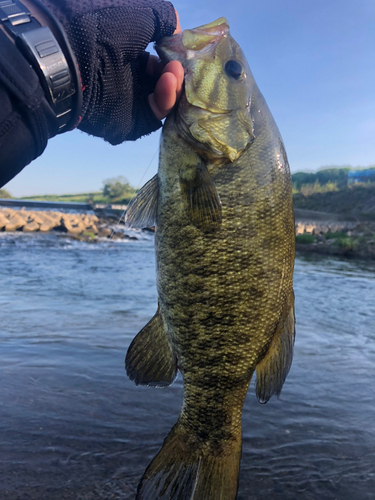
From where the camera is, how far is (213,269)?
2.01 m

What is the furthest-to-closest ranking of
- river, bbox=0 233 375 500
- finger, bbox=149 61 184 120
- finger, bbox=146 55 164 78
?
1. river, bbox=0 233 375 500
2. finger, bbox=146 55 164 78
3. finger, bbox=149 61 184 120

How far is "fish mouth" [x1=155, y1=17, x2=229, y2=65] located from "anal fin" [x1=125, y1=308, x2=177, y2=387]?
1577 millimetres

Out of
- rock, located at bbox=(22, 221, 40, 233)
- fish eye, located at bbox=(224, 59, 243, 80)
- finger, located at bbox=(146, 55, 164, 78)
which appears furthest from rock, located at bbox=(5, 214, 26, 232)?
fish eye, located at bbox=(224, 59, 243, 80)

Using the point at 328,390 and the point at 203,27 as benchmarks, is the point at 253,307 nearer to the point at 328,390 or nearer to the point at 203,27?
the point at 203,27

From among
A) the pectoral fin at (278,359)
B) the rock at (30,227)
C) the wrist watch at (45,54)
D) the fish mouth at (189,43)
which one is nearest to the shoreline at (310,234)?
the rock at (30,227)

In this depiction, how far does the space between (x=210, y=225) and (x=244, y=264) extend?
0.93ft

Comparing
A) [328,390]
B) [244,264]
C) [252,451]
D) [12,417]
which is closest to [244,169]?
[244,264]

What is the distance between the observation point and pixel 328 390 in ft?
17.7

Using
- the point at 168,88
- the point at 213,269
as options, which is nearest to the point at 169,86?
the point at 168,88

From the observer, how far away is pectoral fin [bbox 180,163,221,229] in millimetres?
1993

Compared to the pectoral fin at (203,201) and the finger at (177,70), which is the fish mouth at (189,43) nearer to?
the finger at (177,70)

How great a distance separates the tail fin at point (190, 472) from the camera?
1.97m

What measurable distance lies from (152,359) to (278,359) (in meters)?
0.74

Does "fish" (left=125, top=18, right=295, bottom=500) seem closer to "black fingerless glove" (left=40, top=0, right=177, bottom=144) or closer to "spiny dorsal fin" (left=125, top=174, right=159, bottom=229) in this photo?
"spiny dorsal fin" (left=125, top=174, right=159, bottom=229)
